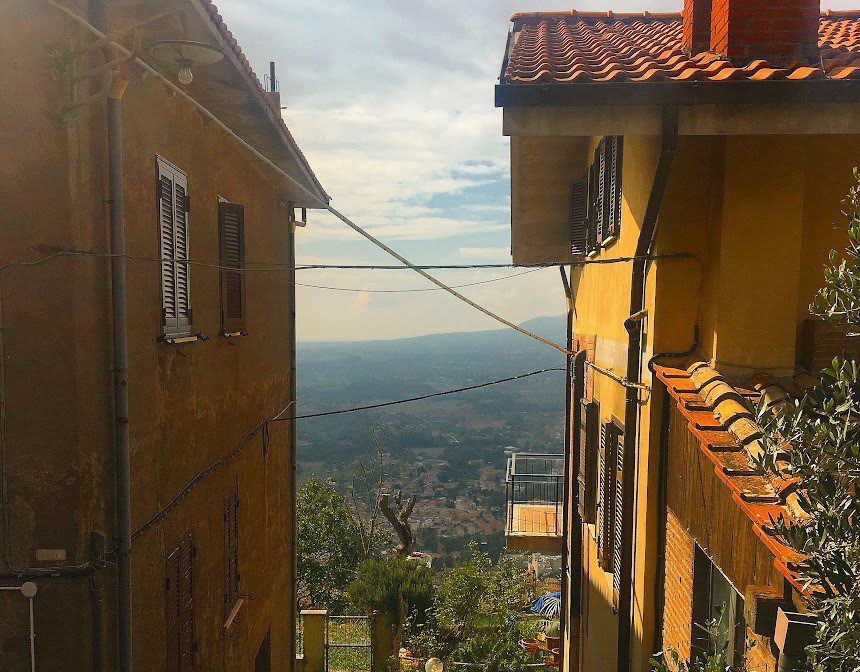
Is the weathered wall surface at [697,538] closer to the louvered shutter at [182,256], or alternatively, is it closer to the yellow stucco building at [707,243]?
the yellow stucco building at [707,243]

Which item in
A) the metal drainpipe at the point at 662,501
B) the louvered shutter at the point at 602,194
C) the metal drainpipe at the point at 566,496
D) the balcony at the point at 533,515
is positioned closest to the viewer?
the metal drainpipe at the point at 662,501

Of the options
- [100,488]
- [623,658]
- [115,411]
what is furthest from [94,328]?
[623,658]

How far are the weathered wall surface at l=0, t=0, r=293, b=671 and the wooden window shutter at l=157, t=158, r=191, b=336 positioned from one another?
0.16m

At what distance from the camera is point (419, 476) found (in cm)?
8056

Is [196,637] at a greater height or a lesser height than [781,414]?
lesser

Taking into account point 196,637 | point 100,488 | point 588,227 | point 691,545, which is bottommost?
point 196,637

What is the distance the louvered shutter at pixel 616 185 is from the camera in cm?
660

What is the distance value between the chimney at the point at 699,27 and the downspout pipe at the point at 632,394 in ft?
4.24

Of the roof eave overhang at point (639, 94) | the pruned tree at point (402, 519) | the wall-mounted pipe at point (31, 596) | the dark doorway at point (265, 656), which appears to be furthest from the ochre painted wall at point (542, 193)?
the pruned tree at point (402, 519)

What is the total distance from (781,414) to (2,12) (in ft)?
16.2

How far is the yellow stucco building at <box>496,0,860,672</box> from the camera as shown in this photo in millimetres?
4242

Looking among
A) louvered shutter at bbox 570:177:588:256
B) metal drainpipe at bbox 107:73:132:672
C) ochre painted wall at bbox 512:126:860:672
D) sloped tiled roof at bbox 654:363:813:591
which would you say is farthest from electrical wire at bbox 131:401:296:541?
louvered shutter at bbox 570:177:588:256

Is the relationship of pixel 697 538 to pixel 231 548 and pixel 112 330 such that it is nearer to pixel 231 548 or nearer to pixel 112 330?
pixel 112 330

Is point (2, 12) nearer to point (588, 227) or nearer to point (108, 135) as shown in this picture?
point (108, 135)
